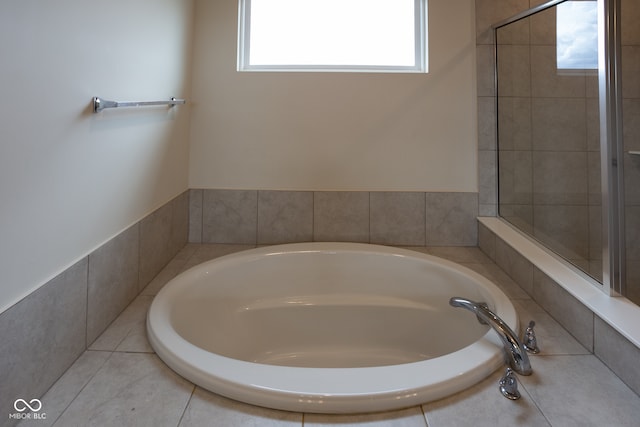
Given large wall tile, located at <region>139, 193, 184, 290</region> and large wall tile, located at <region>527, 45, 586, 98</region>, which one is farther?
large wall tile, located at <region>527, 45, 586, 98</region>

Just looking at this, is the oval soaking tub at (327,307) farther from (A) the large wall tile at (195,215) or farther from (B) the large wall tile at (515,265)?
(A) the large wall tile at (195,215)

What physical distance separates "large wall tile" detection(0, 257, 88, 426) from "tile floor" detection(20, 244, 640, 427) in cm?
4

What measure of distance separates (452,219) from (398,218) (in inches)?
12.8

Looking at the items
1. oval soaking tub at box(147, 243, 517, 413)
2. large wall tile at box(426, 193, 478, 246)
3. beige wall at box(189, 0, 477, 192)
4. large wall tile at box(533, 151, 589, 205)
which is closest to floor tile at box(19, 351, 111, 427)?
oval soaking tub at box(147, 243, 517, 413)

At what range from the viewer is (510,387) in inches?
32.1

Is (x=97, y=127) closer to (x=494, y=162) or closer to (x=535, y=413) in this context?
(x=535, y=413)

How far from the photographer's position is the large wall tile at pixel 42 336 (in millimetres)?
726

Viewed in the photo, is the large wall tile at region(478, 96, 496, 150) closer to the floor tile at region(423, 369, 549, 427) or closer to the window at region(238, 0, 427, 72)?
the window at region(238, 0, 427, 72)

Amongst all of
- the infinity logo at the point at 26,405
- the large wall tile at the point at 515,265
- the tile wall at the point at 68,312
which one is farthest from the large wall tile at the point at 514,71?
the infinity logo at the point at 26,405

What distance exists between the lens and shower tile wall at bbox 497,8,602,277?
1380 millimetres

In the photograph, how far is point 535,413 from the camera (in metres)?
0.77

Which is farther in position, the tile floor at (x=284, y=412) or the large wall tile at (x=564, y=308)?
the large wall tile at (x=564, y=308)

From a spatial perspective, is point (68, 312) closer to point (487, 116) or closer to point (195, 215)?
point (195, 215)

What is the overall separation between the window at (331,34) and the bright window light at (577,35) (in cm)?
71
